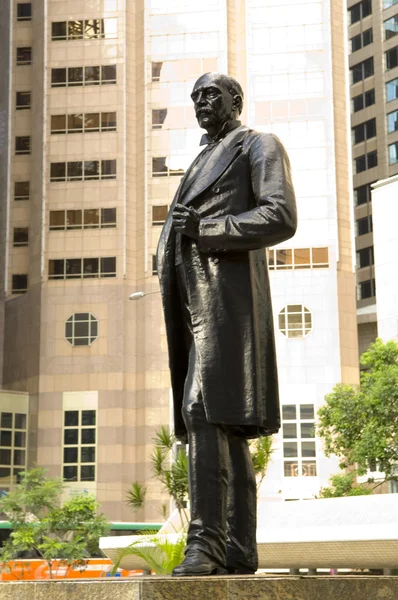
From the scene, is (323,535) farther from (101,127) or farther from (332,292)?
(101,127)

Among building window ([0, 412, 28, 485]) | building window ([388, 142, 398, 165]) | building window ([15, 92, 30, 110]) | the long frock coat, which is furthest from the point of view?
building window ([388, 142, 398, 165])

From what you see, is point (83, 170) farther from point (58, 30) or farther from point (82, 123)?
point (58, 30)

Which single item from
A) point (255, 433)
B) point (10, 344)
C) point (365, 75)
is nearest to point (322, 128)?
point (10, 344)

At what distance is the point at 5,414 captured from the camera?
5716 centimetres

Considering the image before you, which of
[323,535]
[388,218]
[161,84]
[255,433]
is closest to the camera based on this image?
[255,433]

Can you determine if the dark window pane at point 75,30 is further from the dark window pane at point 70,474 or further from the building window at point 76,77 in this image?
the dark window pane at point 70,474

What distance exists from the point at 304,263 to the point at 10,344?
57.9 ft

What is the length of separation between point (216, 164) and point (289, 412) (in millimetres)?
50063

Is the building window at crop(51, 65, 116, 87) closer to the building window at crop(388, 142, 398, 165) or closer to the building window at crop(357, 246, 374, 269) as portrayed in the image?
the building window at crop(388, 142, 398, 165)

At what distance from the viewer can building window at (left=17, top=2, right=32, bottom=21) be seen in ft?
206

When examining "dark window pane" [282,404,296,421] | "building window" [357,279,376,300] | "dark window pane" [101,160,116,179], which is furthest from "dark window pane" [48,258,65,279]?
"building window" [357,279,376,300]

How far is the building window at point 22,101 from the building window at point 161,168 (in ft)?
29.5

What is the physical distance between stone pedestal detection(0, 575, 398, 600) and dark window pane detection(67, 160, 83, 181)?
5606 cm

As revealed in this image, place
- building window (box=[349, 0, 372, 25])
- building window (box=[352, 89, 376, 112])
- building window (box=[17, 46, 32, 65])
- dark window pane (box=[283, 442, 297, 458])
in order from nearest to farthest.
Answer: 1. dark window pane (box=[283, 442, 297, 458])
2. building window (box=[17, 46, 32, 65])
3. building window (box=[352, 89, 376, 112])
4. building window (box=[349, 0, 372, 25])
